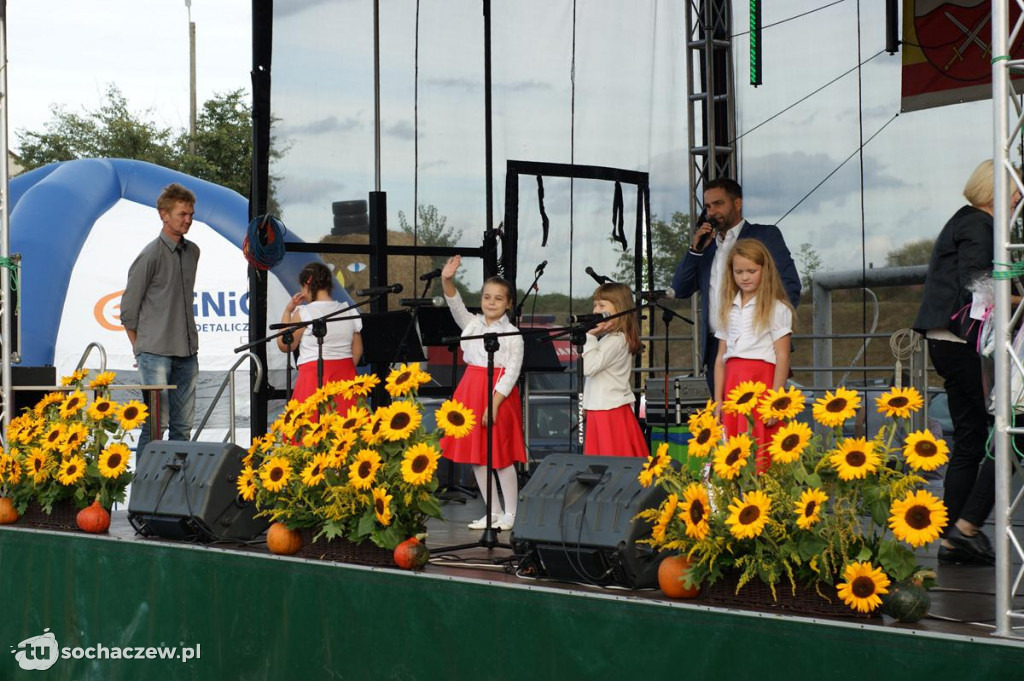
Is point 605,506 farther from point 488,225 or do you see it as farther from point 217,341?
point 217,341

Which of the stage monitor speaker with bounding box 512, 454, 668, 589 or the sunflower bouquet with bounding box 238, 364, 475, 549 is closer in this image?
the stage monitor speaker with bounding box 512, 454, 668, 589

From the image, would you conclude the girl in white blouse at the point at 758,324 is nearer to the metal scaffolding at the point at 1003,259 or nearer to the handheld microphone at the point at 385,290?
the handheld microphone at the point at 385,290

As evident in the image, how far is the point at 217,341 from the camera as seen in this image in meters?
15.8

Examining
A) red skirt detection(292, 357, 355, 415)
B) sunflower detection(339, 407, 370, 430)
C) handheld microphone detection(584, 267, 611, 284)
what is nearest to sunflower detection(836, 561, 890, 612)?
sunflower detection(339, 407, 370, 430)

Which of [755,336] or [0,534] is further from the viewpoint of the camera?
[0,534]

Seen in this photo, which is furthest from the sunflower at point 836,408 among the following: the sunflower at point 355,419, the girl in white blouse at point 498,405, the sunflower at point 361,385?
the girl in white blouse at point 498,405

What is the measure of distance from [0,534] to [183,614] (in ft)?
4.40

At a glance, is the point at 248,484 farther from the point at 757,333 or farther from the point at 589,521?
the point at 757,333

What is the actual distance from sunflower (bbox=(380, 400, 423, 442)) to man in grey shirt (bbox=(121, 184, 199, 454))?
8.08ft

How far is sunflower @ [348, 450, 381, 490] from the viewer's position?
457 cm

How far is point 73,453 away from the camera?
586 centimetres

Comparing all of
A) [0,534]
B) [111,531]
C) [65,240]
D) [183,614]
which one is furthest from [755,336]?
[65,240]

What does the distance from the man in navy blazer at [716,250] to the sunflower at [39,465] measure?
3022 mm

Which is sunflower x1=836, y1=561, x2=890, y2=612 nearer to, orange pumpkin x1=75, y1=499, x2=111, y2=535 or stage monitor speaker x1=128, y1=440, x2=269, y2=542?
stage monitor speaker x1=128, y1=440, x2=269, y2=542
